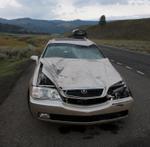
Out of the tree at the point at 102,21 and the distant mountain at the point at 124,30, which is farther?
the tree at the point at 102,21

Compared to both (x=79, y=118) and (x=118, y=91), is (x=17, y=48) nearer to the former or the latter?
(x=118, y=91)

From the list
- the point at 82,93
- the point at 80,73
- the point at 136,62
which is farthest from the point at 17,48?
the point at 82,93

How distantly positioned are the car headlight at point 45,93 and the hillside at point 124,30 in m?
93.6

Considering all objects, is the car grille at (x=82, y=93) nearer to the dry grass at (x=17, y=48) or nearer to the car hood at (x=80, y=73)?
the car hood at (x=80, y=73)

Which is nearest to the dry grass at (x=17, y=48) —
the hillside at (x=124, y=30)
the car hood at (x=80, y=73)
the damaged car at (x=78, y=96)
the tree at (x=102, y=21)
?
the car hood at (x=80, y=73)

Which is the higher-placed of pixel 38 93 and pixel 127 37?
pixel 38 93

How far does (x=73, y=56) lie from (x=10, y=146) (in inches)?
125

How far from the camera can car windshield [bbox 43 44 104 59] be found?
7.49 m

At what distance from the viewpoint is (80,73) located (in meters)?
5.88

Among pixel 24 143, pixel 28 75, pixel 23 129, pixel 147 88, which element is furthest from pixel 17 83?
pixel 24 143

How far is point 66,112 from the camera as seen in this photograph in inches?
203

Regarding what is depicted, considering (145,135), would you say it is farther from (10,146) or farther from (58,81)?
(10,146)

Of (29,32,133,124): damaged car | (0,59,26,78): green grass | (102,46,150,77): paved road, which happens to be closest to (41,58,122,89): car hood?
(29,32,133,124): damaged car

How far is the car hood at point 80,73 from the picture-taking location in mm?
5418
